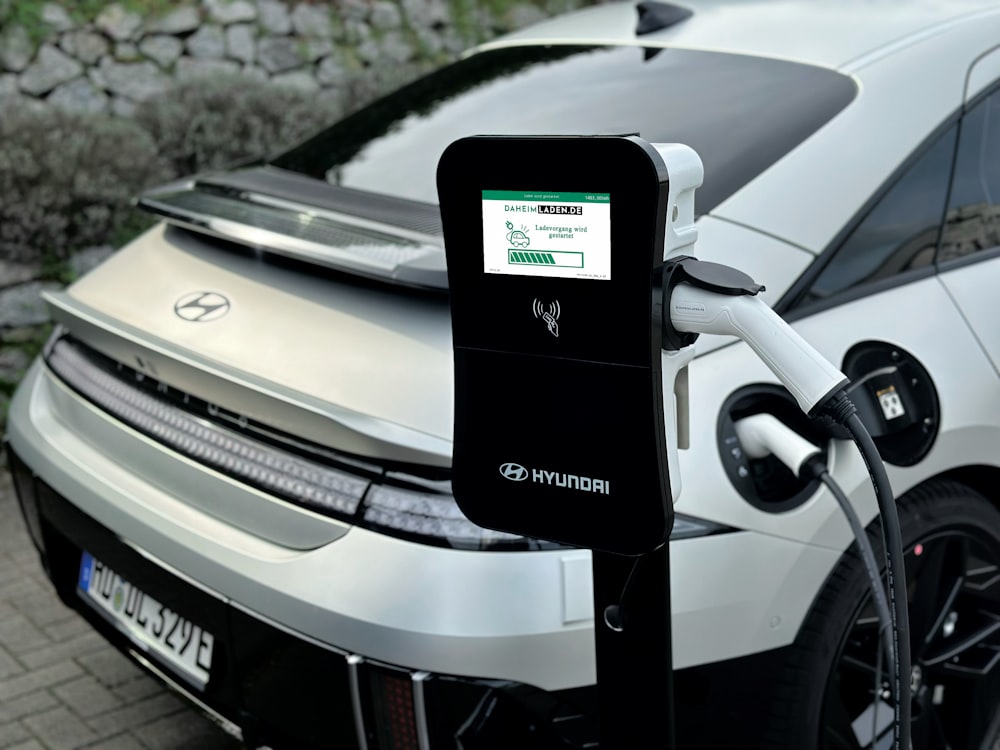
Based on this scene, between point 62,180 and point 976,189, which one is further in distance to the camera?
point 62,180

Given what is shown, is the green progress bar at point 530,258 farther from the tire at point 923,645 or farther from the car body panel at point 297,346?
the tire at point 923,645

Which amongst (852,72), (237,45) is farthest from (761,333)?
(237,45)

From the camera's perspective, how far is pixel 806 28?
8.39 feet

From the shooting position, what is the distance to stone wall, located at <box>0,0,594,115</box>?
5.53 metres

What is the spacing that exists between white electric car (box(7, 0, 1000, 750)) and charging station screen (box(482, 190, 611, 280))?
49 cm

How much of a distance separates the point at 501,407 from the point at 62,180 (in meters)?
3.71

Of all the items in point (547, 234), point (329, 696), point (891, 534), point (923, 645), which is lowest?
point (923, 645)

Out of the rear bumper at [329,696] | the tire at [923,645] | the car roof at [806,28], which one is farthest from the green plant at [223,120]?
the tire at [923,645]

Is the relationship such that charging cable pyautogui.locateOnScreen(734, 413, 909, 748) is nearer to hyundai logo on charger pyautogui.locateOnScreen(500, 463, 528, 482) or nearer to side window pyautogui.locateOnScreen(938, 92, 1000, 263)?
hyundai logo on charger pyautogui.locateOnScreen(500, 463, 528, 482)

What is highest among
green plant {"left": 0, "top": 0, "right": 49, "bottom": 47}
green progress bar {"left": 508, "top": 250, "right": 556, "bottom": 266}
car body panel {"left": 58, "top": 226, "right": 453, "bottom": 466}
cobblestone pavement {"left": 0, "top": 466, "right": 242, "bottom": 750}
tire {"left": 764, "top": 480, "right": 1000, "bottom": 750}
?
green progress bar {"left": 508, "top": 250, "right": 556, "bottom": 266}

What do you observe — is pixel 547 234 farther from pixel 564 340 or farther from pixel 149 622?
pixel 149 622

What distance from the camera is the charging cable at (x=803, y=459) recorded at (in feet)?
5.76

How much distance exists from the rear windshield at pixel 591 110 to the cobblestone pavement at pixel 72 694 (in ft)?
4.16

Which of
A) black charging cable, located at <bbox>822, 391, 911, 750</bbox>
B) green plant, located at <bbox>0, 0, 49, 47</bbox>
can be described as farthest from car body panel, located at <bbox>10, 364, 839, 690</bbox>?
green plant, located at <bbox>0, 0, 49, 47</bbox>
